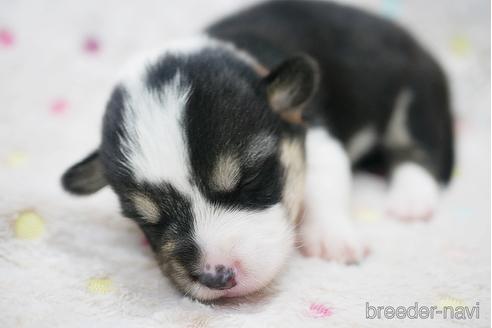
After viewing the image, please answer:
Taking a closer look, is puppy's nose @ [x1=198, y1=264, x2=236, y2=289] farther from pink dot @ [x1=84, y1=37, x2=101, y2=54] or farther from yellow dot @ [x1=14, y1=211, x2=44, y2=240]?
pink dot @ [x1=84, y1=37, x2=101, y2=54]

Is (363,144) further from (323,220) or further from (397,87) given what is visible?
(323,220)

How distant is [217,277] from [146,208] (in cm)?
39

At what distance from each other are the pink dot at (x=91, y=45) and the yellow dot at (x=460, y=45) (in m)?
2.45

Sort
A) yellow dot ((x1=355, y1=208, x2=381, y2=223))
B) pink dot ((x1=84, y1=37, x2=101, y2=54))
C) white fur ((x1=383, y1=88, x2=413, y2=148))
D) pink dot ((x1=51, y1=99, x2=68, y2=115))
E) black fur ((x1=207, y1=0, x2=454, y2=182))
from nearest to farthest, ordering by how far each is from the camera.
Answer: yellow dot ((x1=355, y1=208, x2=381, y2=223))
black fur ((x1=207, y1=0, x2=454, y2=182))
white fur ((x1=383, y1=88, x2=413, y2=148))
pink dot ((x1=51, y1=99, x2=68, y2=115))
pink dot ((x1=84, y1=37, x2=101, y2=54))

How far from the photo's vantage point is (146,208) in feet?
6.58

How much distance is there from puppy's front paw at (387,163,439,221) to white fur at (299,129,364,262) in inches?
12.1

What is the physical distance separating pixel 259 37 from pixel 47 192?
4.34 ft

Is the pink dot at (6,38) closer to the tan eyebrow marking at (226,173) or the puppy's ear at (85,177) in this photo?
the puppy's ear at (85,177)

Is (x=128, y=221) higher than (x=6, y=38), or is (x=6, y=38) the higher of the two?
(x=6, y=38)

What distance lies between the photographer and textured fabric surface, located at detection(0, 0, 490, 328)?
6.08 ft

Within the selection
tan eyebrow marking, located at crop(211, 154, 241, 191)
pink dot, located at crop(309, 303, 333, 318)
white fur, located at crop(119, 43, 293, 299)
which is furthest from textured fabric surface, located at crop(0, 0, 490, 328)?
tan eyebrow marking, located at crop(211, 154, 241, 191)

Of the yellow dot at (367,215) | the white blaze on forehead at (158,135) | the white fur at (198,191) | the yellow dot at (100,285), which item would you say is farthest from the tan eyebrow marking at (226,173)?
the yellow dot at (367,215)

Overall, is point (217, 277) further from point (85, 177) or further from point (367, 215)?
point (367, 215)

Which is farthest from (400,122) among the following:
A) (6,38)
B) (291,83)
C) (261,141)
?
(6,38)
